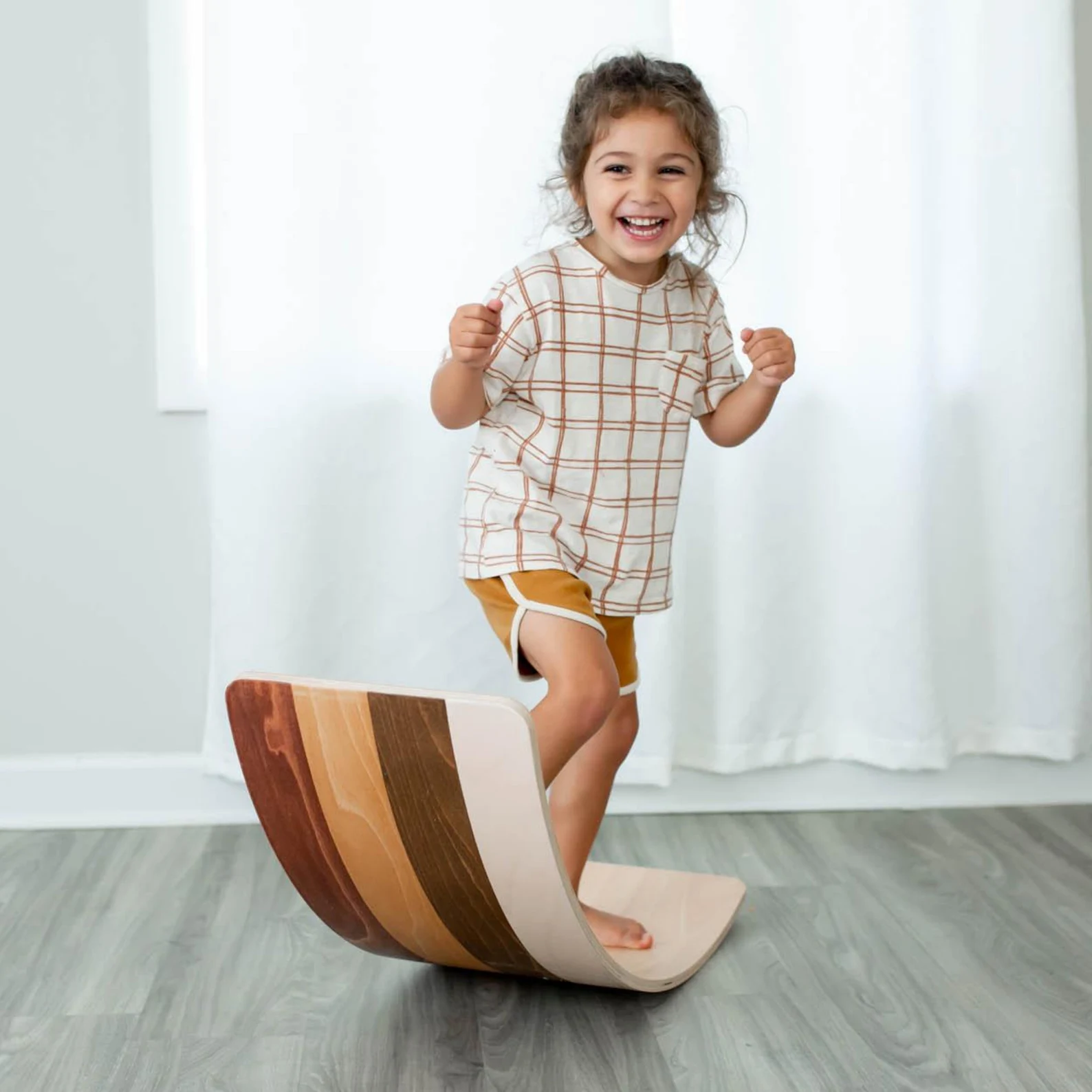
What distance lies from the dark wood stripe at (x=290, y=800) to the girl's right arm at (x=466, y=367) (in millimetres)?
A: 352

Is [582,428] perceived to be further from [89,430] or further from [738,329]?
[89,430]

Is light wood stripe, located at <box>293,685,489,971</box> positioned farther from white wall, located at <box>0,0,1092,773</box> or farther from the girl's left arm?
white wall, located at <box>0,0,1092,773</box>

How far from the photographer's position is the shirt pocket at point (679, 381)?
4.83 feet

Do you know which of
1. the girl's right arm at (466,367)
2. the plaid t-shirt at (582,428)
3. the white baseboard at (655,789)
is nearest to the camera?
the girl's right arm at (466,367)

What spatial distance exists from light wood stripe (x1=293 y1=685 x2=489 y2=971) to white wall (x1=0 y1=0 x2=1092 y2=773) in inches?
31.8

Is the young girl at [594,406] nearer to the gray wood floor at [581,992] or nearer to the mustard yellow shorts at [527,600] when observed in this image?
the mustard yellow shorts at [527,600]

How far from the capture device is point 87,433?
193 centimetres

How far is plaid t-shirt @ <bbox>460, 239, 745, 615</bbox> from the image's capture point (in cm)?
140

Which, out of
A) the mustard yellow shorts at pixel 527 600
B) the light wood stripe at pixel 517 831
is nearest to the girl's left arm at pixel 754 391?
the mustard yellow shorts at pixel 527 600

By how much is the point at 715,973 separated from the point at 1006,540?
2.85 feet

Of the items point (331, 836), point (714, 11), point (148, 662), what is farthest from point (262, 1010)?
point (714, 11)

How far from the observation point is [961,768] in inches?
79.7

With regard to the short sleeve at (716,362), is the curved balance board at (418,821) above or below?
below

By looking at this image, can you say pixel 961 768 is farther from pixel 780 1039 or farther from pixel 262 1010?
pixel 262 1010
